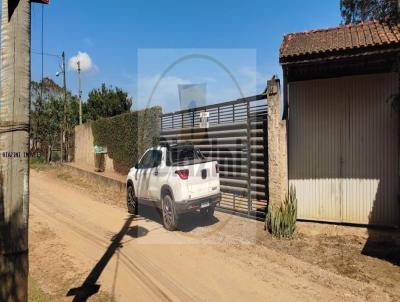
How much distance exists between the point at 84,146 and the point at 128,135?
33.3ft

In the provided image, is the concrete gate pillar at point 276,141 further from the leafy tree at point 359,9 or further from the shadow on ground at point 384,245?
the leafy tree at point 359,9

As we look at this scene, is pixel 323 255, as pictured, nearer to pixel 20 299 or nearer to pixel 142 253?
pixel 142 253

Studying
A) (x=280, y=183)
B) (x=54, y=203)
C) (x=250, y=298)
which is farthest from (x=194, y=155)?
(x=54, y=203)

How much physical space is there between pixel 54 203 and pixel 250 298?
9669 mm

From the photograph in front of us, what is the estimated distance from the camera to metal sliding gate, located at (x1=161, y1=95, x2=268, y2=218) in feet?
30.6

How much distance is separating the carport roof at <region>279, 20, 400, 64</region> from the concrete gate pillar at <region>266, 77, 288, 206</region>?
0.91 m

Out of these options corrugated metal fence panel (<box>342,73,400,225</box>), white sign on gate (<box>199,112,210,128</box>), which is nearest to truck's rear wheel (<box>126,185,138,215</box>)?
white sign on gate (<box>199,112,210,128</box>)

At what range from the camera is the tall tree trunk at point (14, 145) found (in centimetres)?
303

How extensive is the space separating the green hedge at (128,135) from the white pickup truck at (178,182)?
5.19m

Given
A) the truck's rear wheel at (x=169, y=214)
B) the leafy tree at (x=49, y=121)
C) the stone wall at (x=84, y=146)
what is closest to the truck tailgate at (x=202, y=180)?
the truck's rear wheel at (x=169, y=214)

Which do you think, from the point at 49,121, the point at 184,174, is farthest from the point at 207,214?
the point at 49,121

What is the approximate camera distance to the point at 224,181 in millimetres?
10672

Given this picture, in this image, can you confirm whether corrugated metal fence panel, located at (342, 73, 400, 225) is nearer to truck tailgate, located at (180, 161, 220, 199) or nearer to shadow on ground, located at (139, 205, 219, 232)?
truck tailgate, located at (180, 161, 220, 199)

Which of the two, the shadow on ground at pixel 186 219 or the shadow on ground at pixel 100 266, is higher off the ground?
the shadow on ground at pixel 186 219
